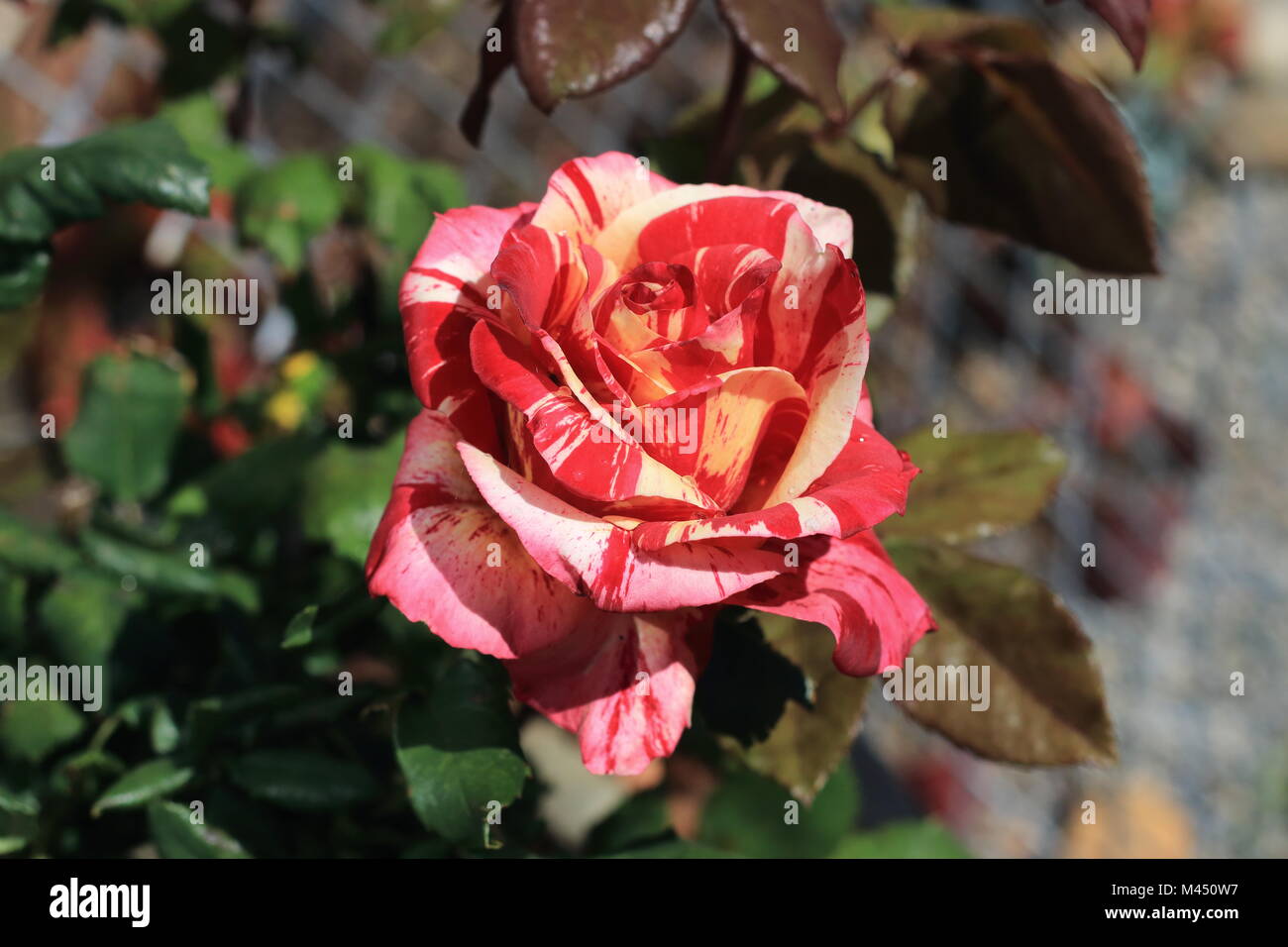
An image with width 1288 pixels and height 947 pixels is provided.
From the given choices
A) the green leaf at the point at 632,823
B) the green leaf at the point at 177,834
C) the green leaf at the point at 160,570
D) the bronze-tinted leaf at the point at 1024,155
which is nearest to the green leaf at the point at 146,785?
the green leaf at the point at 177,834

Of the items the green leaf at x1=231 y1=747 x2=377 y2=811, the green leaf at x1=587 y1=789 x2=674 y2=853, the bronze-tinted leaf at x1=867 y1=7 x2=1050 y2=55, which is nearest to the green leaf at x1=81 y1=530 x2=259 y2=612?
the green leaf at x1=231 y1=747 x2=377 y2=811

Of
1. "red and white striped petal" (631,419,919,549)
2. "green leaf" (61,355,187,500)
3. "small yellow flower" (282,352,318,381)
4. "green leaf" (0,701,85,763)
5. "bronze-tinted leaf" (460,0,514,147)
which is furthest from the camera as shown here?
"small yellow flower" (282,352,318,381)

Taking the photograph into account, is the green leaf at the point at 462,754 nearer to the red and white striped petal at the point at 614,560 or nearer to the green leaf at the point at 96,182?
the red and white striped petal at the point at 614,560

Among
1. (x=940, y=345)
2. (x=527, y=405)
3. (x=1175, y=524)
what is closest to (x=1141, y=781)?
(x=1175, y=524)

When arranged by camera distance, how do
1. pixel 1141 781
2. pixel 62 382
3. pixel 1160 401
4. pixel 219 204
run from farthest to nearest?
pixel 1160 401 < pixel 1141 781 < pixel 62 382 < pixel 219 204

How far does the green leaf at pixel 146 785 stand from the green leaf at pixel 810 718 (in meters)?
0.26

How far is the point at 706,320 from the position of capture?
367mm

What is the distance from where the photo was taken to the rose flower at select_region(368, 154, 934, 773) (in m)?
0.33

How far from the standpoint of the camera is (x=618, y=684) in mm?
366

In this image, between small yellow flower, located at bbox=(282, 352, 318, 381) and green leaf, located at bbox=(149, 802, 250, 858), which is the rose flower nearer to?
green leaf, located at bbox=(149, 802, 250, 858)

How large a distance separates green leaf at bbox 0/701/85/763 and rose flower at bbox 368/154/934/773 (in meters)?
0.29

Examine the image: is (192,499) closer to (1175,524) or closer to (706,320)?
(706,320)

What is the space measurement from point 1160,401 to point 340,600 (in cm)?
229

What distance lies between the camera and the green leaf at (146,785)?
18.2 inches
